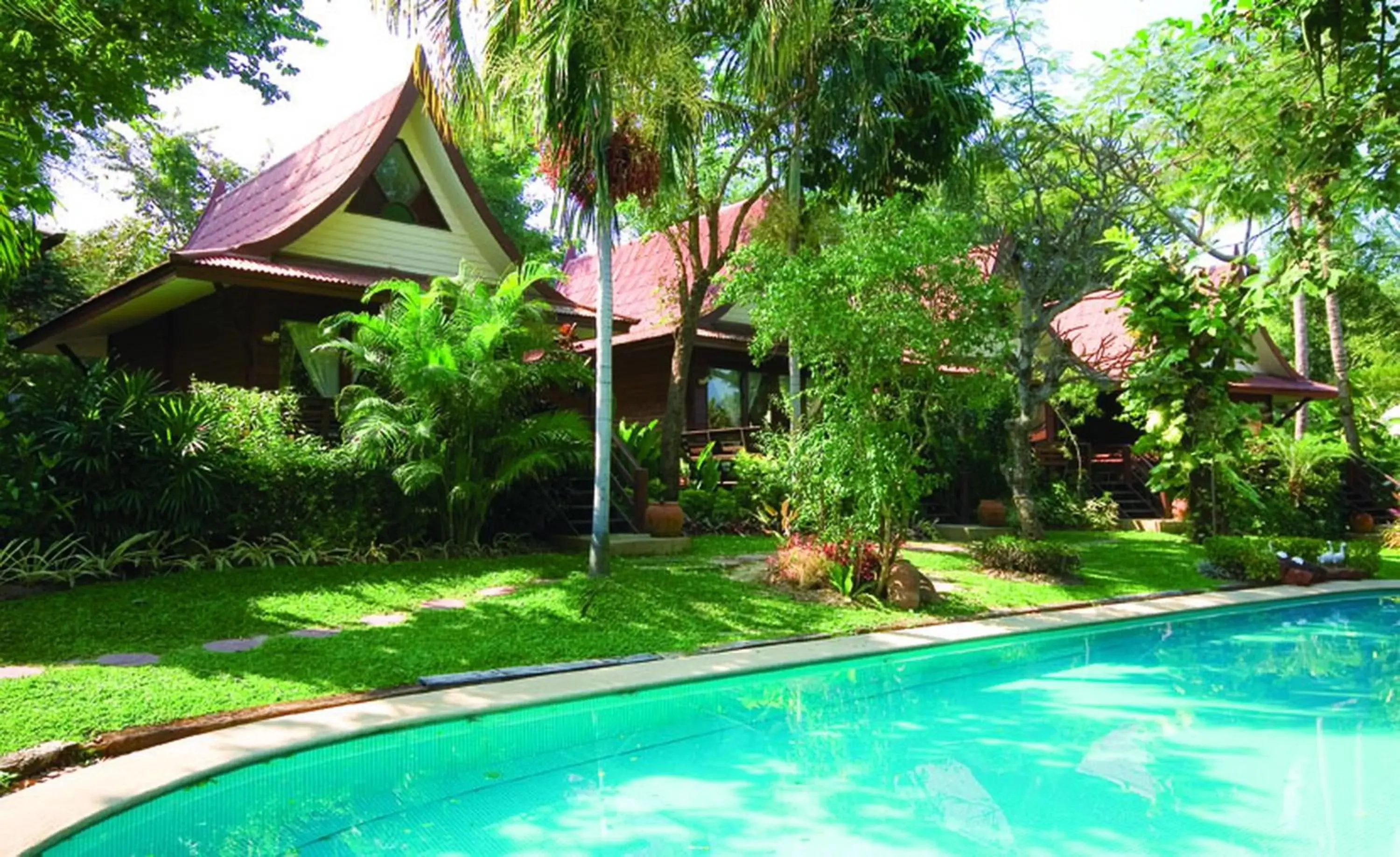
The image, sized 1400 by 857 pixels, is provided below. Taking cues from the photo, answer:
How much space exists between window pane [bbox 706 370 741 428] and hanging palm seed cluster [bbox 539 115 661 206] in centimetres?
944

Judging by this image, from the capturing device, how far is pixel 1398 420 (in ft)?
68.4

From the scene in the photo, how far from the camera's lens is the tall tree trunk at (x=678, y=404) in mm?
13844

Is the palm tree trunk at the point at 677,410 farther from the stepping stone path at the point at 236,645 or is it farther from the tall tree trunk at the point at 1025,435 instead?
the stepping stone path at the point at 236,645

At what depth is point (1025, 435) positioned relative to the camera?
13.8 m

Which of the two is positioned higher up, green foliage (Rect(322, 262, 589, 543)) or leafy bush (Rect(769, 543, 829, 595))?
green foliage (Rect(322, 262, 589, 543))

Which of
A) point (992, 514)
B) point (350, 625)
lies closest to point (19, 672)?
point (350, 625)

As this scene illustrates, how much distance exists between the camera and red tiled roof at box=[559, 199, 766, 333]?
16828mm

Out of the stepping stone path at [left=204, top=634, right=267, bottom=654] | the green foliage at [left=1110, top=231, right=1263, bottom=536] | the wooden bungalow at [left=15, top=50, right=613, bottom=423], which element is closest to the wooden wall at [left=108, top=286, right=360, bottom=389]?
the wooden bungalow at [left=15, top=50, right=613, bottom=423]

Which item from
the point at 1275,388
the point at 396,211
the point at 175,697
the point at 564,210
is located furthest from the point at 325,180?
the point at 1275,388

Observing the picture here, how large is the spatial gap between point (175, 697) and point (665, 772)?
3.08m

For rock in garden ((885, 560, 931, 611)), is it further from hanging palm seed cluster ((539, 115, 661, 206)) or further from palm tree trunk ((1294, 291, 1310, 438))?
palm tree trunk ((1294, 291, 1310, 438))

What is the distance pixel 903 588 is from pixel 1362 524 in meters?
15.0

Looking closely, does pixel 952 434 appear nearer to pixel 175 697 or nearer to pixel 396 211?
pixel 396 211

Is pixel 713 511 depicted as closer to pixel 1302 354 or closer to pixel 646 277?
pixel 646 277
